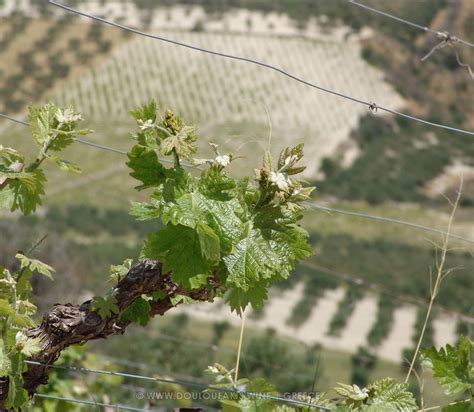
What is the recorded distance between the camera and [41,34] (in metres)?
47.9

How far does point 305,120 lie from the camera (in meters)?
44.2

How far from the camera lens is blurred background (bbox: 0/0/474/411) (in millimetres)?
27219

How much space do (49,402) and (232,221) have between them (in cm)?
179

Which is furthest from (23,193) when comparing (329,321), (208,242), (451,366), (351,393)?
(329,321)

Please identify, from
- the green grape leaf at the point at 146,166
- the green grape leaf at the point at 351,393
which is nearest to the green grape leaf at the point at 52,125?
the green grape leaf at the point at 146,166

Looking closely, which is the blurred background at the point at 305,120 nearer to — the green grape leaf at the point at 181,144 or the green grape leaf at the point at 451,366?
the green grape leaf at the point at 451,366

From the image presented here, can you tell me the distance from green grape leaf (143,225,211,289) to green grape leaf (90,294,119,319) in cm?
15

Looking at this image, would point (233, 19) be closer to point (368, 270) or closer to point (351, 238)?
point (351, 238)

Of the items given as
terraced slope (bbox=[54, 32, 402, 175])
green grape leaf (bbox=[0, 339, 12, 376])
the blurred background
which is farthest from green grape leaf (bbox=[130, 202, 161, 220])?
terraced slope (bbox=[54, 32, 402, 175])

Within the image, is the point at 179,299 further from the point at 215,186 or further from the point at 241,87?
the point at 241,87

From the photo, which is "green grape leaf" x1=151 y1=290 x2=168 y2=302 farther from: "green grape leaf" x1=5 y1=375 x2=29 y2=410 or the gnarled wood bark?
"green grape leaf" x1=5 y1=375 x2=29 y2=410

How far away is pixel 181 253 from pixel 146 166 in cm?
19

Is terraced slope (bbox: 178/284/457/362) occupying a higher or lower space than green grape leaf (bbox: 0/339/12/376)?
lower

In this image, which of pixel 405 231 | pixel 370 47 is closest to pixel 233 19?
pixel 370 47
